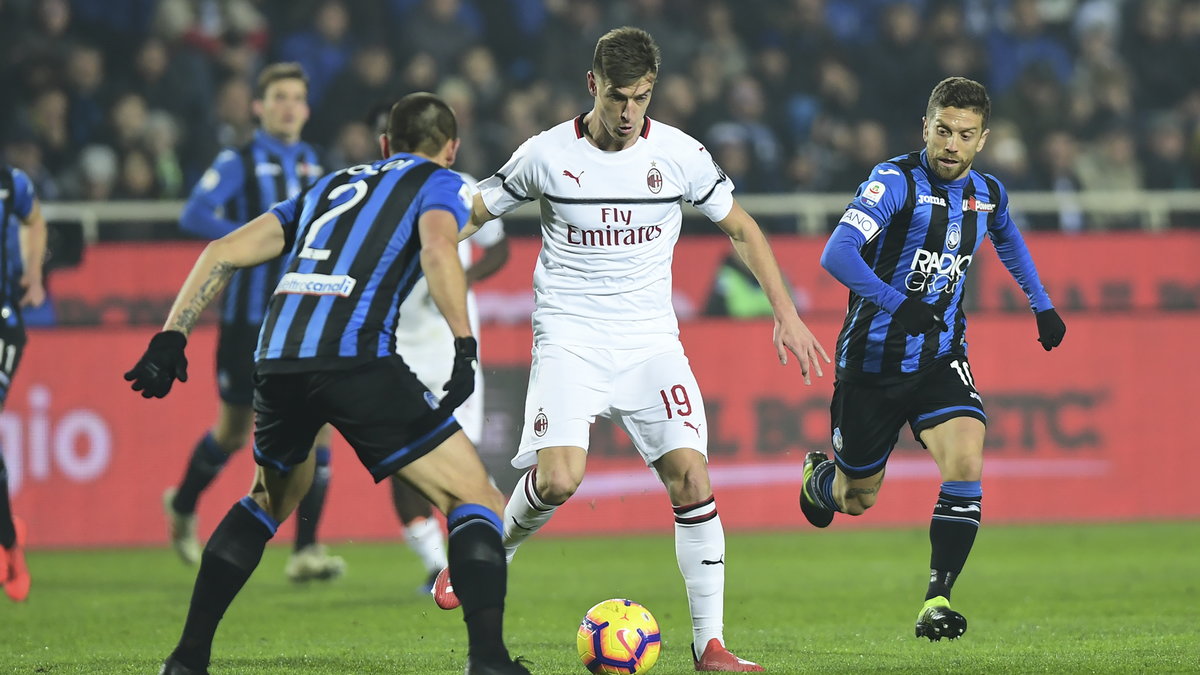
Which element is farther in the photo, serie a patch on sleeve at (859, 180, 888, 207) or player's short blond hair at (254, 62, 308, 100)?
player's short blond hair at (254, 62, 308, 100)

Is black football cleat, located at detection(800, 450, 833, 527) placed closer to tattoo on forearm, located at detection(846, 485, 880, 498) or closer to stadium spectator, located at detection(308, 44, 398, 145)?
tattoo on forearm, located at detection(846, 485, 880, 498)

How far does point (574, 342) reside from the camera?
247 inches

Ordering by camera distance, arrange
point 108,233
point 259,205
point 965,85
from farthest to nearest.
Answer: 1. point 108,233
2. point 259,205
3. point 965,85

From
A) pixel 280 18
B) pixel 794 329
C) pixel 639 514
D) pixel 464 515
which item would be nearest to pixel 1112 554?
pixel 639 514

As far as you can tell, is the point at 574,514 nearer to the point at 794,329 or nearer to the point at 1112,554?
the point at 1112,554

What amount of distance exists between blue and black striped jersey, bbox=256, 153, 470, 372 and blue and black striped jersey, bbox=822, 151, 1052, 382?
76.9 inches

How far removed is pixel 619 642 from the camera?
5645 mm

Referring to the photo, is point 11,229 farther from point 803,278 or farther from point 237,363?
point 803,278

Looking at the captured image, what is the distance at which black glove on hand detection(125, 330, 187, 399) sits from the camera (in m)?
4.92

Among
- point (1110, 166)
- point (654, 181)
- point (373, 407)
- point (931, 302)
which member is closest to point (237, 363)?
point (654, 181)

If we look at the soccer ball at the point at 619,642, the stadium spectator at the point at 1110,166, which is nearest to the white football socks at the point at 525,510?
the soccer ball at the point at 619,642

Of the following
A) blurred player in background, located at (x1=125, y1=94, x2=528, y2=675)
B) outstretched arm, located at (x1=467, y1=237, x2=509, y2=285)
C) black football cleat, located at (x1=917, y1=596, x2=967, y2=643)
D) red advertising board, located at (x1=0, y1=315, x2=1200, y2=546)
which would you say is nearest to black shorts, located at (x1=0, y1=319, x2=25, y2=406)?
outstretched arm, located at (x1=467, y1=237, x2=509, y2=285)

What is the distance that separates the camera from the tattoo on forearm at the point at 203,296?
512cm

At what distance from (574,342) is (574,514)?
5.82m
